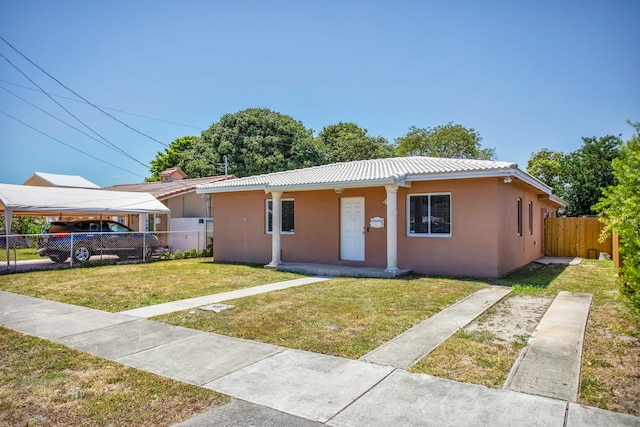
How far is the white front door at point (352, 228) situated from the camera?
1273cm

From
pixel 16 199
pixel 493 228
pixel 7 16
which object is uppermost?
pixel 7 16

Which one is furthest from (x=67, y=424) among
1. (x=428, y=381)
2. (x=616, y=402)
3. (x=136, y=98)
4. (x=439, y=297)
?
(x=136, y=98)

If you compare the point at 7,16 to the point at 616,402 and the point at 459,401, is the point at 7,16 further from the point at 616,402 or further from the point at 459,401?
the point at 616,402

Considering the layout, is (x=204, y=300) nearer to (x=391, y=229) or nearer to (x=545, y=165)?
(x=391, y=229)

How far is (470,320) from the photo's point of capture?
6.23 meters

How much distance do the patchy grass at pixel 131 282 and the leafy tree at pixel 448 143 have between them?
25945 mm

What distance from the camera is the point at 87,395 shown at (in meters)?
3.68

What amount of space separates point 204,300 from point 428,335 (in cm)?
442

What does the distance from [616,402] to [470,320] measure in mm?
2800

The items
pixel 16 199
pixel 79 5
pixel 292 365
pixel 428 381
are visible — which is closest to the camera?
pixel 428 381

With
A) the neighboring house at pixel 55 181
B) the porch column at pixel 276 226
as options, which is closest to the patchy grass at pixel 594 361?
the porch column at pixel 276 226


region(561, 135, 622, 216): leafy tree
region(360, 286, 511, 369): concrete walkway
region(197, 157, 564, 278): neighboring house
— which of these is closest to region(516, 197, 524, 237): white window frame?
region(197, 157, 564, 278): neighboring house

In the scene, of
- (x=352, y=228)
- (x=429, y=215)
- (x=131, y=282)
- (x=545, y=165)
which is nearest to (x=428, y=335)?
(x=429, y=215)

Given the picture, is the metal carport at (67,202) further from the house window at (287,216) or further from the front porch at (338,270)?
the front porch at (338,270)
